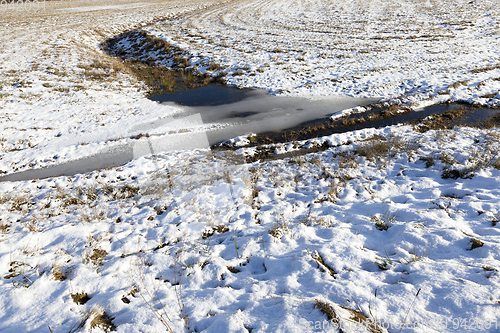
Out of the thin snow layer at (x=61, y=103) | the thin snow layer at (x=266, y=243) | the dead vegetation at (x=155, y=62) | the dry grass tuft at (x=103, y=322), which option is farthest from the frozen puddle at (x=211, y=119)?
the dry grass tuft at (x=103, y=322)

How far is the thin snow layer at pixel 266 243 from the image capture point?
8.54 feet

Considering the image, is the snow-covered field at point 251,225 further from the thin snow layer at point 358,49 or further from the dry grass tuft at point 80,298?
the thin snow layer at point 358,49

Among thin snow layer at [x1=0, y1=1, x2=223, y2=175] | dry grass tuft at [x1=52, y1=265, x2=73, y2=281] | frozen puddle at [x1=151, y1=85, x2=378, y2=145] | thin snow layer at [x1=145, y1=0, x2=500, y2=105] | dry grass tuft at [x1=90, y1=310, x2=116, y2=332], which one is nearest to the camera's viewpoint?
dry grass tuft at [x1=90, y1=310, x2=116, y2=332]

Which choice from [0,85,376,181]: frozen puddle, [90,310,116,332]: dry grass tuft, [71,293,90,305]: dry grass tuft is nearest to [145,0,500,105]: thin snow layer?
[0,85,376,181]: frozen puddle

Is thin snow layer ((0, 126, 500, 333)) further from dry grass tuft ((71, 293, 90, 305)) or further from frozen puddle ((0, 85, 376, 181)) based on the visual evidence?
frozen puddle ((0, 85, 376, 181))

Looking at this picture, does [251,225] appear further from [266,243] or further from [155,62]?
[155,62]

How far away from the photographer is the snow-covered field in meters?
2.63

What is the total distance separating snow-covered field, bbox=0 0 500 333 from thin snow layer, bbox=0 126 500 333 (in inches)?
0.9

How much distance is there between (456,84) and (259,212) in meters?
14.5

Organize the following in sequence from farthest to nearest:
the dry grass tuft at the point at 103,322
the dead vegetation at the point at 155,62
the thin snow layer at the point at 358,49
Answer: the dead vegetation at the point at 155,62 → the thin snow layer at the point at 358,49 → the dry grass tuft at the point at 103,322

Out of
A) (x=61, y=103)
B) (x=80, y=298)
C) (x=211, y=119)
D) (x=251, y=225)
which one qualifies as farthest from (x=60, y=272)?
(x=61, y=103)

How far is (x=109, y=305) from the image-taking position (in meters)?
2.84

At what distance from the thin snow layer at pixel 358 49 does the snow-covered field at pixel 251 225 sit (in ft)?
1.28

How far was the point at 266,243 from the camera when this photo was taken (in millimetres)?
4066
